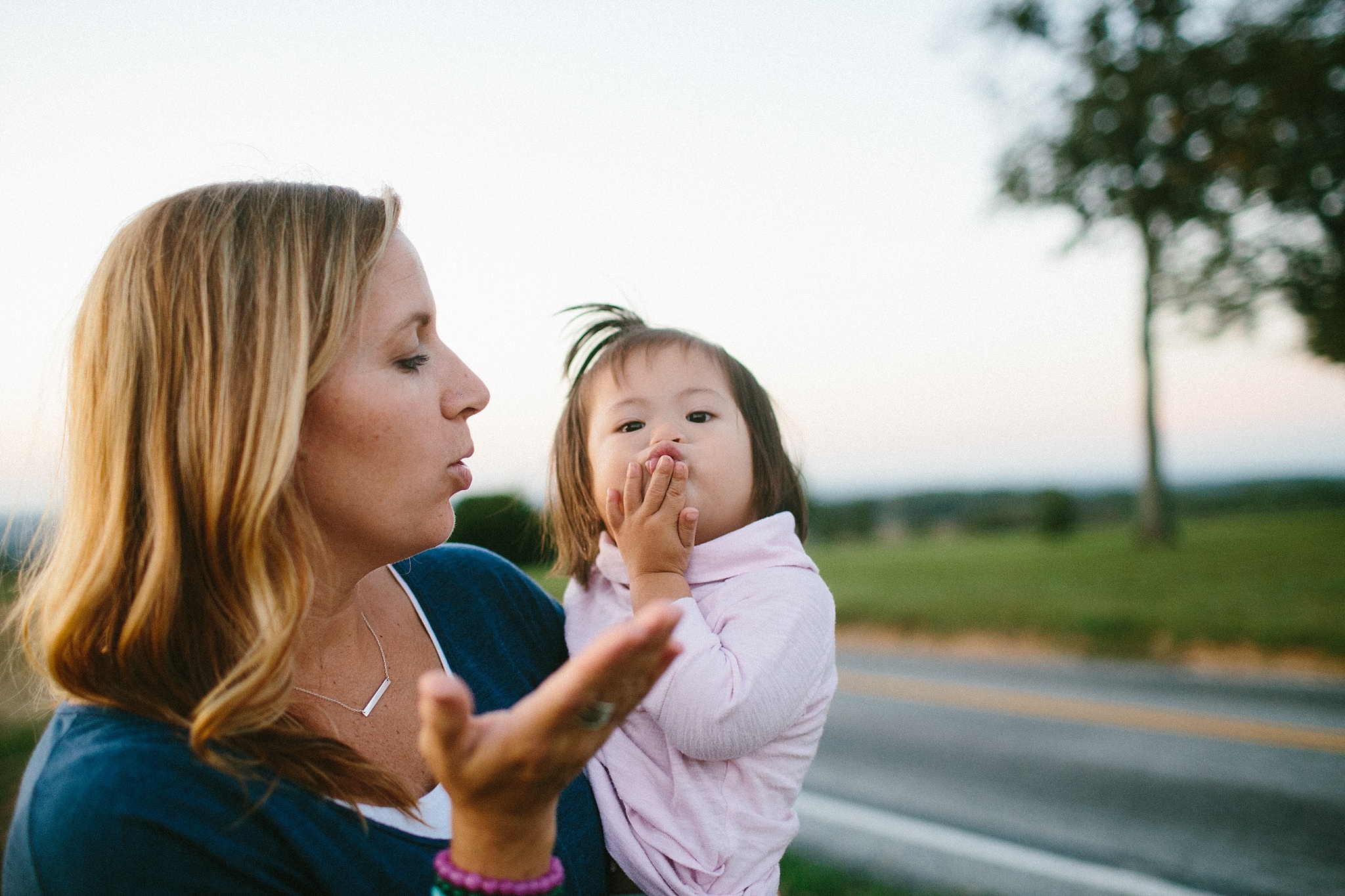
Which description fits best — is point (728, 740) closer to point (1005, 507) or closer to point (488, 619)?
point (488, 619)

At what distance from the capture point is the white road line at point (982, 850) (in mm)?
4305

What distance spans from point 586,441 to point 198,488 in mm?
1182

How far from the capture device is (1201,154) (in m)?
14.5

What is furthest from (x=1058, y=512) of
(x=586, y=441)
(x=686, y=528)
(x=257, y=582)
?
(x=257, y=582)

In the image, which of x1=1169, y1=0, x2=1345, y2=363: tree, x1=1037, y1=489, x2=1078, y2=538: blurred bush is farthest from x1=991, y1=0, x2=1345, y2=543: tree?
x1=1037, y1=489, x2=1078, y2=538: blurred bush

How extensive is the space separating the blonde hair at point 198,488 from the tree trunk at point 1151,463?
18.7m

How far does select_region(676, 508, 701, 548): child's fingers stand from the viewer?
182 cm

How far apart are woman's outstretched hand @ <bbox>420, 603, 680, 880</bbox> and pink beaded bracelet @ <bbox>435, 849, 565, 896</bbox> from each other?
0.13ft

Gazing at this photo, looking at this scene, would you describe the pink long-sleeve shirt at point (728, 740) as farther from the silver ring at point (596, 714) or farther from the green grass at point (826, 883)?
the green grass at point (826, 883)

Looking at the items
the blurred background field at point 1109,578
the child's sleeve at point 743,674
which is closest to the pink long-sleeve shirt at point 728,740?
the child's sleeve at point 743,674

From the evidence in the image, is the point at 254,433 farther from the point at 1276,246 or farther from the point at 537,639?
the point at 1276,246

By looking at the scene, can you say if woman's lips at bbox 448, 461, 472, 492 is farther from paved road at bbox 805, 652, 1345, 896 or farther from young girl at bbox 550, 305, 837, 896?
paved road at bbox 805, 652, 1345, 896

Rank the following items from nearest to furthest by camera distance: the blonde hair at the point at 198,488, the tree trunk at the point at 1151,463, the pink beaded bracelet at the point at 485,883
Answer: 1. the pink beaded bracelet at the point at 485,883
2. the blonde hair at the point at 198,488
3. the tree trunk at the point at 1151,463

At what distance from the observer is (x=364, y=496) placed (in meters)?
1.46
